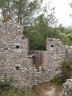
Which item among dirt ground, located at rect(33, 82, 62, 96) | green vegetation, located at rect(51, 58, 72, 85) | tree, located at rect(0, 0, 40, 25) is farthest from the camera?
tree, located at rect(0, 0, 40, 25)

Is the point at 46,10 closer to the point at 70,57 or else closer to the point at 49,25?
the point at 49,25

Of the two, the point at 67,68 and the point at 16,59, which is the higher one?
the point at 16,59

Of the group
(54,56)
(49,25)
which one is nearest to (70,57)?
(54,56)

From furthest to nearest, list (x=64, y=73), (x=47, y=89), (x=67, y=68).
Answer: (x=64, y=73) → (x=67, y=68) → (x=47, y=89)

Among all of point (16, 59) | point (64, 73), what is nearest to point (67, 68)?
point (64, 73)

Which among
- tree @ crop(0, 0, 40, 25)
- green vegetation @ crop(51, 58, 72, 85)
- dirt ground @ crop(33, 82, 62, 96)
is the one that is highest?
tree @ crop(0, 0, 40, 25)

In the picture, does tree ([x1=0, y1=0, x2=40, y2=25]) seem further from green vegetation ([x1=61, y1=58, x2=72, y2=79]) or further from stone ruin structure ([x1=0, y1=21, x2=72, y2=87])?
green vegetation ([x1=61, y1=58, x2=72, y2=79])

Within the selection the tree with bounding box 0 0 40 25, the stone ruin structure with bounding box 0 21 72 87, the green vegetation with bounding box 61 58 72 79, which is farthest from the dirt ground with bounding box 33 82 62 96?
the tree with bounding box 0 0 40 25

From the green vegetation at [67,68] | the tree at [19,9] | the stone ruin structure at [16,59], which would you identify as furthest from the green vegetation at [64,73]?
the tree at [19,9]

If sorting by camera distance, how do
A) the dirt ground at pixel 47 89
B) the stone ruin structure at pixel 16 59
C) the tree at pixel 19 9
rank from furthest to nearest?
the tree at pixel 19 9 < the stone ruin structure at pixel 16 59 < the dirt ground at pixel 47 89

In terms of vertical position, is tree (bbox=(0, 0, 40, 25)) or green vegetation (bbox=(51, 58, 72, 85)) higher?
tree (bbox=(0, 0, 40, 25))

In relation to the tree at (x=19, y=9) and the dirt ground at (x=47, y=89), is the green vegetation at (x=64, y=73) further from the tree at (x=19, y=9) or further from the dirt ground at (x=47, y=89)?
the tree at (x=19, y=9)

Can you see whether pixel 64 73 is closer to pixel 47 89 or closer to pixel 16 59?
pixel 47 89

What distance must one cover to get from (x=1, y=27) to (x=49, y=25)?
7712mm
